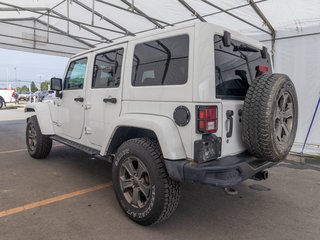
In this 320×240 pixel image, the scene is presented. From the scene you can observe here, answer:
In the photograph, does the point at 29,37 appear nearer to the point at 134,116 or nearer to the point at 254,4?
the point at 254,4

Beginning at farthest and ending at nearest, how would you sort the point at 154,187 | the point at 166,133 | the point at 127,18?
the point at 127,18 → the point at 154,187 → the point at 166,133

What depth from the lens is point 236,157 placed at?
264 cm

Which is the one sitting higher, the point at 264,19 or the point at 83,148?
the point at 264,19

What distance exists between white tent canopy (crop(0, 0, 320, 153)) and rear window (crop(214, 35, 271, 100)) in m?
3.50

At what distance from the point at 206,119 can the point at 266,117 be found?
22.7 inches

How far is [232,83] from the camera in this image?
8.98 ft

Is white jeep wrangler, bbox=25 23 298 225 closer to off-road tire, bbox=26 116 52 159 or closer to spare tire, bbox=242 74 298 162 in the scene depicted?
spare tire, bbox=242 74 298 162

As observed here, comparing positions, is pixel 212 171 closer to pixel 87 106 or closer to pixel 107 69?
pixel 107 69

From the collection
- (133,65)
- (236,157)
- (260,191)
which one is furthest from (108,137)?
(260,191)

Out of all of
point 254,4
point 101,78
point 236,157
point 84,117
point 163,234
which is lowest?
point 163,234

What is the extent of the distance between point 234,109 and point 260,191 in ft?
5.89

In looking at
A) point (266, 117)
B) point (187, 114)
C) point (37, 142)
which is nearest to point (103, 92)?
point (187, 114)

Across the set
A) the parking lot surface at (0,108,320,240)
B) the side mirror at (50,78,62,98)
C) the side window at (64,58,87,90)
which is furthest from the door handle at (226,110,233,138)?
the side mirror at (50,78,62,98)

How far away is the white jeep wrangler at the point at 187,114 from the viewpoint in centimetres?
236
